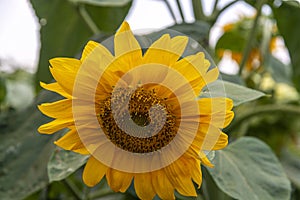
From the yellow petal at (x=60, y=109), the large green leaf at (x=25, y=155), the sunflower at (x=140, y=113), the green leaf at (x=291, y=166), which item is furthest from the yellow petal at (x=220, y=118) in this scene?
the green leaf at (x=291, y=166)

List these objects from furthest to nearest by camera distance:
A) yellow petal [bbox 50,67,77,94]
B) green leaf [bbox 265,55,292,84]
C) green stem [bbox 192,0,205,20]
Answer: green leaf [bbox 265,55,292,84], green stem [bbox 192,0,205,20], yellow petal [bbox 50,67,77,94]

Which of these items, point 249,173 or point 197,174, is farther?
point 249,173

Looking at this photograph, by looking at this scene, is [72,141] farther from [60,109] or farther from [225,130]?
[225,130]

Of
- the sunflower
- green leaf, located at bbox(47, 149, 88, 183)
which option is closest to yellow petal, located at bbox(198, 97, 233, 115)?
the sunflower

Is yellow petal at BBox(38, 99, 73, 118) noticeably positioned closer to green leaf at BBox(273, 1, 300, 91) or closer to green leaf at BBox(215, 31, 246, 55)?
green leaf at BBox(273, 1, 300, 91)

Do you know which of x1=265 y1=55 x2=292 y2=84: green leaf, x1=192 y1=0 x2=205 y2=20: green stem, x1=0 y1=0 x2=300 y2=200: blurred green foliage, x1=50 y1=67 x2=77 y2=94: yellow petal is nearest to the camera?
x1=50 y1=67 x2=77 y2=94: yellow petal

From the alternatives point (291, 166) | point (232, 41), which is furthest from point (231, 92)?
point (232, 41)

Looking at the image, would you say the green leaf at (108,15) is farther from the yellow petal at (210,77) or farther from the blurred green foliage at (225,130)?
the yellow petal at (210,77)

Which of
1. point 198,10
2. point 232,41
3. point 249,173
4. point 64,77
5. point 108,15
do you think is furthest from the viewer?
point 232,41

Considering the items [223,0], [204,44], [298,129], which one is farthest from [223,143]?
[298,129]
